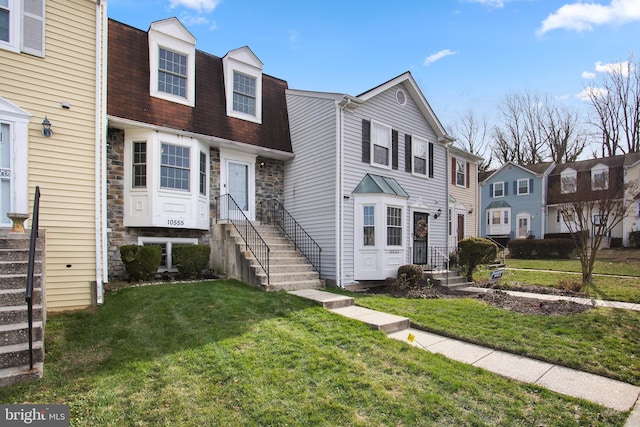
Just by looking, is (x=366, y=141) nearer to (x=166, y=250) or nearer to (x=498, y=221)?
(x=166, y=250)

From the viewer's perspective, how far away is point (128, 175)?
29.8 feet

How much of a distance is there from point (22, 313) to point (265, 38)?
1029 cm

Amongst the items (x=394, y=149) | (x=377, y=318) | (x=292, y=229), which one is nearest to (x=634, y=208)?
(x=394, y=149)

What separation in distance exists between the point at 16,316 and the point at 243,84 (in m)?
9.03

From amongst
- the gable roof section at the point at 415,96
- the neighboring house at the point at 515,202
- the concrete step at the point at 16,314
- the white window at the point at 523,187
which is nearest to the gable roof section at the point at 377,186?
the gable roof section at the point at 415,96

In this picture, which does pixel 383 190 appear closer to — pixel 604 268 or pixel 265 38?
pixel 265 38

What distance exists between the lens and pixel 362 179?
35.4 ft

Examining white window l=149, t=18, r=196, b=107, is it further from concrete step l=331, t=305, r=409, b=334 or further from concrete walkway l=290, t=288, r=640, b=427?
concrete walkway l=290, t=288, r=640, b=427

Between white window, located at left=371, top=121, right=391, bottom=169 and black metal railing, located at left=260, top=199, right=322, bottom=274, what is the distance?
10.6 ft

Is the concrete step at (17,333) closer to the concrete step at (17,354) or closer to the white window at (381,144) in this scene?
the concrete step at (17,354)

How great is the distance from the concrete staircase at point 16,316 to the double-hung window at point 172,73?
5.80 m

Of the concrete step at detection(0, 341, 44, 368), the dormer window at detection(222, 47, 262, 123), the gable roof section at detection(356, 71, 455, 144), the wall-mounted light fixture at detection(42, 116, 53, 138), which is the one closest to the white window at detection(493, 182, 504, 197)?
the gable roof section at detection(356, 71, 455, 144)

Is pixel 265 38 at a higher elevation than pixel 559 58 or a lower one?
higher

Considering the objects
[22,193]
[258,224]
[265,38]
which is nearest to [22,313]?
[22,193]
